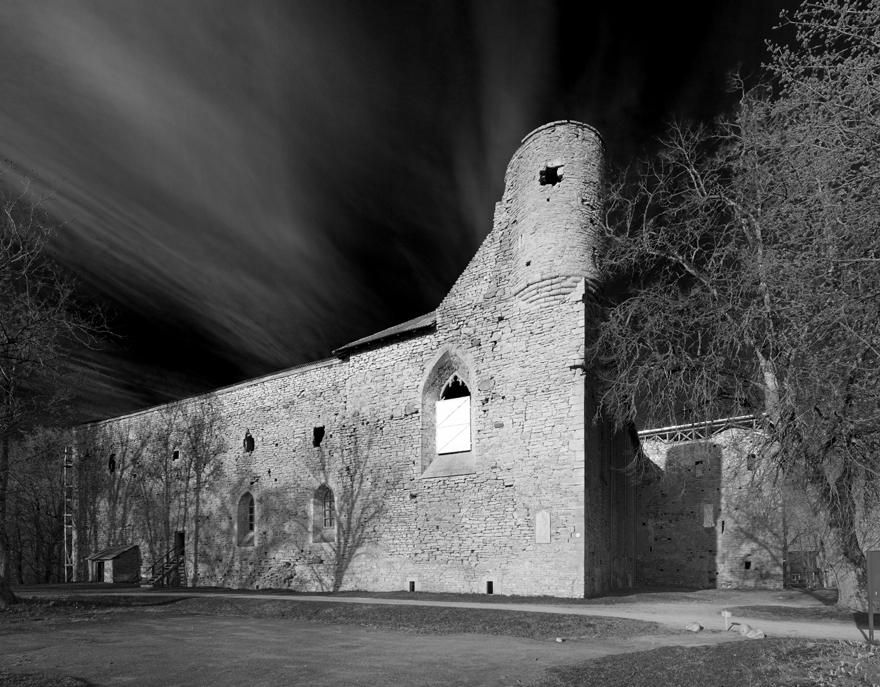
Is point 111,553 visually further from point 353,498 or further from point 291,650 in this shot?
point 291,650

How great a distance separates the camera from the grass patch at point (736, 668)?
6145 millimetres

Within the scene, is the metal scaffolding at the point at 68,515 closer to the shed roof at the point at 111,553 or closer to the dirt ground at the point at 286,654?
the shed roof at the point at 111,553

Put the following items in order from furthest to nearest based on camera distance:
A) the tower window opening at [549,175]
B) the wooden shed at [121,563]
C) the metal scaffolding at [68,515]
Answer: the metal scaffolding at [68,515] < the wooden shed at [121,563] < the tower window opening at [549,175]

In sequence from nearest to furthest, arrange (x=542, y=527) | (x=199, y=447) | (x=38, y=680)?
(x=38, y=680), (x=542, y=527), (x=199, y=447)

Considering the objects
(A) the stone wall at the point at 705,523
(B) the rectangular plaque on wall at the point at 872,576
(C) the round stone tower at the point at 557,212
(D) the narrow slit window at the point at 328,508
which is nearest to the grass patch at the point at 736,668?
(B) the rectangular plaque on wall at the point at 872,576

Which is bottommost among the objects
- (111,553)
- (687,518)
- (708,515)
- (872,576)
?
(111,553)

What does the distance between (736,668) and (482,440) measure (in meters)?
10.7

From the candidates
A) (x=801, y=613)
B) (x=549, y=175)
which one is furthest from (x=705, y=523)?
(x=549, y=175)

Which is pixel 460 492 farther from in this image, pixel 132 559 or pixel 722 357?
pixel 132 559

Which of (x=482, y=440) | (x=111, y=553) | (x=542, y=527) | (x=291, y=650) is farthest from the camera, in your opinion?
(x=111, y=553)

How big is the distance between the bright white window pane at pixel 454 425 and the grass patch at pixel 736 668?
10720mm

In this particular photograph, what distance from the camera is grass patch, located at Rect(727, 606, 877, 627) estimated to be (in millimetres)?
10973

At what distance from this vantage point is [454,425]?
61.0ft

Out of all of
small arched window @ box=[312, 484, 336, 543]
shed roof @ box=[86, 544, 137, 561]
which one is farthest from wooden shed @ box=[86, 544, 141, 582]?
small arched window @ box=[312, 484, 336, 543]
